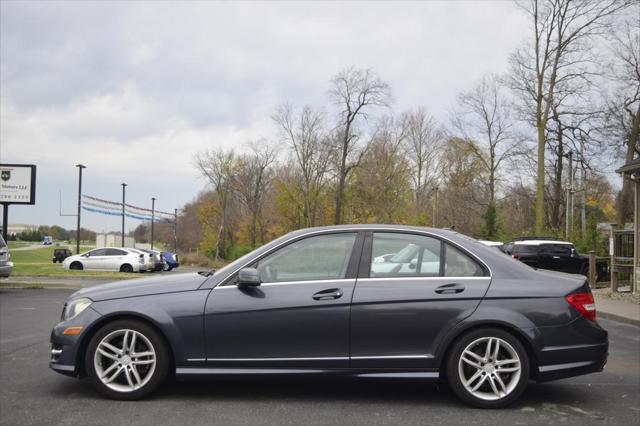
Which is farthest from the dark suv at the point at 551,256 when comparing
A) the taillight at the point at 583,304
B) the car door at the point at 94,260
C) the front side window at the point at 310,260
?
the car door at the point at 94,260

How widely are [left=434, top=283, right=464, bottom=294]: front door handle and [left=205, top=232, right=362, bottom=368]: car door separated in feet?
2.34

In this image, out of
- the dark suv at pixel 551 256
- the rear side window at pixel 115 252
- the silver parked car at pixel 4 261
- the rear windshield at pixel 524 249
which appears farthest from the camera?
the rear side window at pixel 115 252

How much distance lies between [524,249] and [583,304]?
2002 cm

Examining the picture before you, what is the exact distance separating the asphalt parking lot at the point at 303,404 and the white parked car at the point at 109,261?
27.6 metres

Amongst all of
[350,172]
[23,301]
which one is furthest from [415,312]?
[350,172]

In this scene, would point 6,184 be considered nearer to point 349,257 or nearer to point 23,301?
point 23,301

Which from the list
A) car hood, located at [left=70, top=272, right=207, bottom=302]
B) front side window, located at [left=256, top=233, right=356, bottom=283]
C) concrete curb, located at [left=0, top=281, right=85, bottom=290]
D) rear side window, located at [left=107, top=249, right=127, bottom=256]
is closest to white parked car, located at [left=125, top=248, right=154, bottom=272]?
rear side window, located at [left=107, top=249, right=127, bottom=256]

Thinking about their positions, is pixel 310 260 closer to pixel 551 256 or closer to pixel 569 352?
pixel 569 352

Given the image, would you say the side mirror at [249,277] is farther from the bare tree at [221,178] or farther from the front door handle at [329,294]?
the bare tree at [221,178]

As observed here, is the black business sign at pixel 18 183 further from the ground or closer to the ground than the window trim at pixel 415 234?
further from the ground

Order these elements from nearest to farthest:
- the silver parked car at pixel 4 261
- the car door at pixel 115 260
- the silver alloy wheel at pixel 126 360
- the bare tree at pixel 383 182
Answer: the silver alloy wheel at pixel 126 360
the silver parked car at pixel 4 261
the car door at pixel 115 260
the bare tree at pixel 383 182

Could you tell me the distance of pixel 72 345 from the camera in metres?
4.95

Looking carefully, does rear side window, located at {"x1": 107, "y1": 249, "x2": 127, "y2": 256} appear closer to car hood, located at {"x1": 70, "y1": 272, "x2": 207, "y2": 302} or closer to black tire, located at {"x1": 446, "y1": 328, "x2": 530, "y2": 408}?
car hood, located at {"x1": 70, "y1": 272, "x2": 207, "y2": 302}

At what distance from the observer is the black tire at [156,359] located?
16.0ft
